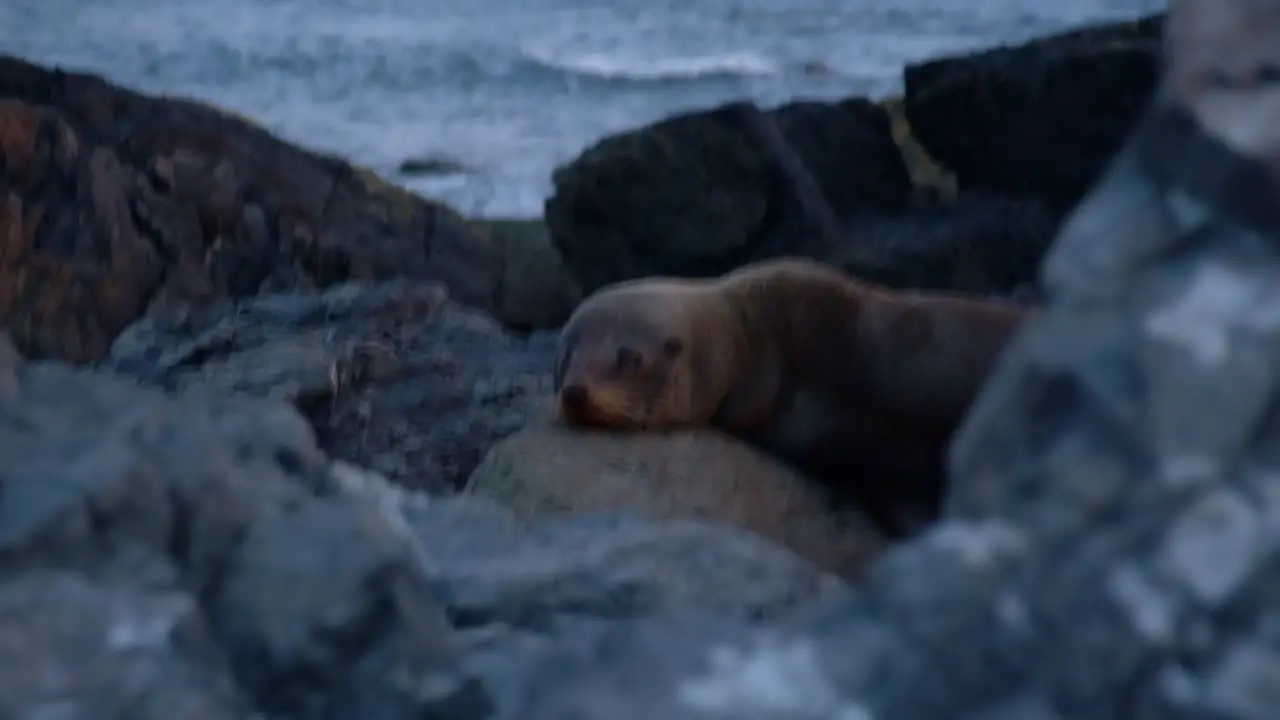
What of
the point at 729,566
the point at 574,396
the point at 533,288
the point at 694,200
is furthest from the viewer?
the point at 533,288

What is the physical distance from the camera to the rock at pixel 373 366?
3.89 metres

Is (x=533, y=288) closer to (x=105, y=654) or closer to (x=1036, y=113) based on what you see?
(x=1036, y=113)

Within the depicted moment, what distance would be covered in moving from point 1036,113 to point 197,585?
6044 mm

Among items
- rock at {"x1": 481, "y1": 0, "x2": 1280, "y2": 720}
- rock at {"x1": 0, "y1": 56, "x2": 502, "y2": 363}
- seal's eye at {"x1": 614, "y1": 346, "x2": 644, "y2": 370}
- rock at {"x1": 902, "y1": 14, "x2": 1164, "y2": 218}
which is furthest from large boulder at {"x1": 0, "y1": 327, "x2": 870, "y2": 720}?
rock at {"x1": 902, "y1": 14, "x2": 1164, "y2": 218}

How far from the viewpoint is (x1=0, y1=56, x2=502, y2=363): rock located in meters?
4.84

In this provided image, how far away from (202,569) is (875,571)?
1.61 feet

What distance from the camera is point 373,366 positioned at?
428 centimetres

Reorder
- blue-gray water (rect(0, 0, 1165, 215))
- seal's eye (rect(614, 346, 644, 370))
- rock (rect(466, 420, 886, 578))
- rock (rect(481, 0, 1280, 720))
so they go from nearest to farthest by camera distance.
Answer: rock (rect(481, 0, 1280, 720)), rock (rect(466, 420, 886, 578)), seal's eye (rect(614, 346, 644, 370)), blue-gray water (rect(0, 0, 1165, 215))

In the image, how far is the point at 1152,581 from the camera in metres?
0.94

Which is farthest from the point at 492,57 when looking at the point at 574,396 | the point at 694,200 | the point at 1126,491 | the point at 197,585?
the point at 1126,491

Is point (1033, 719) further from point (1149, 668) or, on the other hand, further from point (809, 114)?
point (809, 114)

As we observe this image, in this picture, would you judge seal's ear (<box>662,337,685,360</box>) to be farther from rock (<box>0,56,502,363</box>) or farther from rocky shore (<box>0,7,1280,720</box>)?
rocky shore (<box>0,7,1280,720</box>)

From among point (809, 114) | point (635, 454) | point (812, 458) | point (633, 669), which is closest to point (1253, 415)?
point (633, 669)

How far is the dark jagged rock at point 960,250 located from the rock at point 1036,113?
20cm
